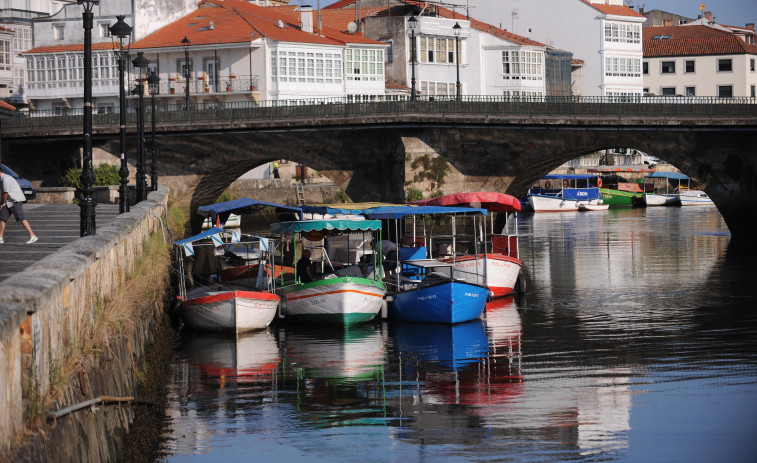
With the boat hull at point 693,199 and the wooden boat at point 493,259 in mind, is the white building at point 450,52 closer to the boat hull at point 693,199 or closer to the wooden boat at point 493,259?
the boat hull at point 693,199

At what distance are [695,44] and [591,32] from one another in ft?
62.9

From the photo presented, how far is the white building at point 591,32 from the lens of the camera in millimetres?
87312

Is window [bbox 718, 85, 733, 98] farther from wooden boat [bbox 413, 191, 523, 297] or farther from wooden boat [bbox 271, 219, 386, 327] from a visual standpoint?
wooden boat [bbox 271, 219, 386, 327]

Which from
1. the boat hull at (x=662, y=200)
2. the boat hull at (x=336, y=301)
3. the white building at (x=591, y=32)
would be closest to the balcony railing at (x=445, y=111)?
the boat hull at (x=336, y=301)

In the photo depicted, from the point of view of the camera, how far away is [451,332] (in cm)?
2808

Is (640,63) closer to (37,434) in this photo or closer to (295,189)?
(295,189)

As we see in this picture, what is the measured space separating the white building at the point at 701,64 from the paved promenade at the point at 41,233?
245ft

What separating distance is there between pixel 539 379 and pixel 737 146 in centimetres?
3048

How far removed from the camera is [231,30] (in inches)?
2758

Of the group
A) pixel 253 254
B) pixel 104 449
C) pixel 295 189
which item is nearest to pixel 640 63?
pixel 295 189

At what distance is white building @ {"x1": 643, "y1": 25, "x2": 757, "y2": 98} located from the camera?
10119 centimetres

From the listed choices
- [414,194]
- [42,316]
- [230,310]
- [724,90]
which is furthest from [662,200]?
[42,316]

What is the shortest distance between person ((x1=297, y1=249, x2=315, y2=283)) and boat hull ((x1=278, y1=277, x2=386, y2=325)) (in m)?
0.58

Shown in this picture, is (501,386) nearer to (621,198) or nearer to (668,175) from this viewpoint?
(621,198)
